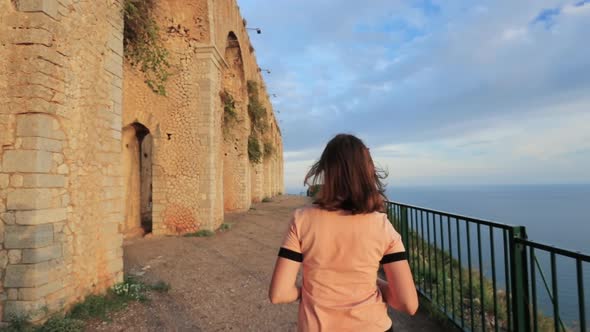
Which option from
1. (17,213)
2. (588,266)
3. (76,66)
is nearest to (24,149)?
(17,213)

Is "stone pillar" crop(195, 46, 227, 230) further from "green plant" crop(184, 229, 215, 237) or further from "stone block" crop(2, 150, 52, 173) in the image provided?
"stone block" crop(2, 150, 52, 173)

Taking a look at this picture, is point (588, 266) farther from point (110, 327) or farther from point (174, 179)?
point (174, 179)

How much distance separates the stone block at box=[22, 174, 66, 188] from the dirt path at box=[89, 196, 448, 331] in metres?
1.68

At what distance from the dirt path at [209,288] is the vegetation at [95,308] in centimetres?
17

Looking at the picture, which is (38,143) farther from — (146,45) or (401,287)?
(146,45)

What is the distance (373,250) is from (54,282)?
3.95 meters

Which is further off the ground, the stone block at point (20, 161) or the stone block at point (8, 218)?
the stone block at point (20, 161)

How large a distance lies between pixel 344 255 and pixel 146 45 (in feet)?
30.2

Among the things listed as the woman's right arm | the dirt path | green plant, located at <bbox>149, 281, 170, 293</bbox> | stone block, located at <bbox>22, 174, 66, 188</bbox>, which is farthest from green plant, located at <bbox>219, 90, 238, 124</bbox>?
the woman's right arm

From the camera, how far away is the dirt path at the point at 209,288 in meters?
3.91

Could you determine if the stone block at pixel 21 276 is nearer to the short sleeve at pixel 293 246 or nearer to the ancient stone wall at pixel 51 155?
the ancient stone wall at pixel 51 155

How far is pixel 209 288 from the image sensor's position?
527cm

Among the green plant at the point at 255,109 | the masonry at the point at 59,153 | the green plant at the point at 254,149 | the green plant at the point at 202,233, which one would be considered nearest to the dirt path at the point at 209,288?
the green plant at the point at 202,233

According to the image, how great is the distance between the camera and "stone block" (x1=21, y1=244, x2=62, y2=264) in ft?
11.5
